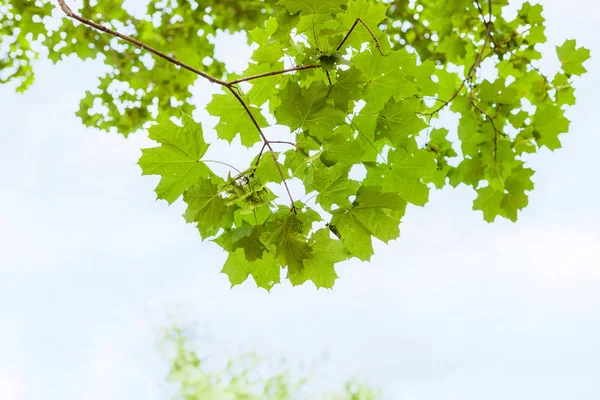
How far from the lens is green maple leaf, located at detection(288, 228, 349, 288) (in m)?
1.23

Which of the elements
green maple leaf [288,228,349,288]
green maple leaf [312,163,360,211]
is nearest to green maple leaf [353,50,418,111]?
green maple leaf [312,163,360,211]

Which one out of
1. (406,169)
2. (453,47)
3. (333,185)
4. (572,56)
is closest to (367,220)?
(333,185)

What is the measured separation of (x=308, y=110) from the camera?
1205 mm

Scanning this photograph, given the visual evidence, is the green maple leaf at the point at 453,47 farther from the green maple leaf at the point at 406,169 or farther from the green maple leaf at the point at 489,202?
the green maple leaf at the point at 406,169

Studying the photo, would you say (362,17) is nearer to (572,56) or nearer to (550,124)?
(550,124)

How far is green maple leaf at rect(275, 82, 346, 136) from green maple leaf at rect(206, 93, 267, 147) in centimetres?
18

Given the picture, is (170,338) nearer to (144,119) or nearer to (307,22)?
(144,119)

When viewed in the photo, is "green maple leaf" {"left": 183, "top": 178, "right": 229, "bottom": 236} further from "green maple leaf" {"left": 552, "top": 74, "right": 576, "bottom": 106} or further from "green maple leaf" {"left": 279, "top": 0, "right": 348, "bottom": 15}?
"green maple leaf" {"left": 552, "top": 74, "right": 576, "bottom": 106}

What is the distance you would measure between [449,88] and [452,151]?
384mm

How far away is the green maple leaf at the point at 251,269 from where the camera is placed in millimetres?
1394

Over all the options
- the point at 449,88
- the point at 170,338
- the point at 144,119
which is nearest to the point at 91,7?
the point at 144,119

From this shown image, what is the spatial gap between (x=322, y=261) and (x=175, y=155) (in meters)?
0.48

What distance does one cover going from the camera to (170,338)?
10.7 metres

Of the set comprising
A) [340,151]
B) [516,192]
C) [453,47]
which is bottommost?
[340,151]
